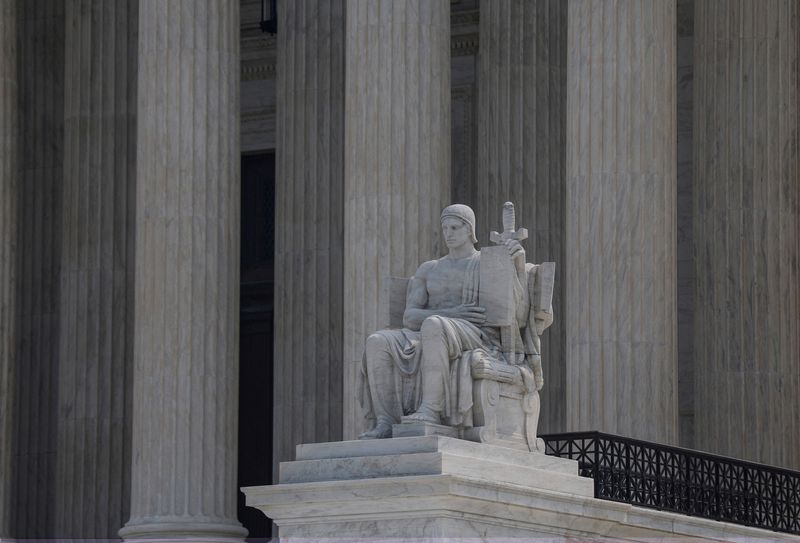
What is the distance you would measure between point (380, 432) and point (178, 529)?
14196 millimetres

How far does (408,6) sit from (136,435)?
32.9 feet

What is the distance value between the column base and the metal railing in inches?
322

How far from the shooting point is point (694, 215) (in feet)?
165

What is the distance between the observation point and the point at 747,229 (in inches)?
1917

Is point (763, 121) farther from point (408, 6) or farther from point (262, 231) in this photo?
point (262, 231)

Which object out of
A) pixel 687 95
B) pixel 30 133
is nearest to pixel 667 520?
pixel 687 95

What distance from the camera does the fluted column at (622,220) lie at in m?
41.2

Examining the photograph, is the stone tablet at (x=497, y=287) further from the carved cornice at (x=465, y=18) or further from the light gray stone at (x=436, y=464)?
the carved cornice at (x=465, y=18)

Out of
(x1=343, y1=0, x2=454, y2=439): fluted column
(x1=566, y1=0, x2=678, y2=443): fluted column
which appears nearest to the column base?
(x1=343, y1=0, x2=454, y2=439): fluted column

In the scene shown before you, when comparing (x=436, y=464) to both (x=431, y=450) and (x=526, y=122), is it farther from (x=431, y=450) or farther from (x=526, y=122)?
(x=526, y=122)

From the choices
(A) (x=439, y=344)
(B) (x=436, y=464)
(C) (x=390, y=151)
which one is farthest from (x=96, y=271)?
(B) (x=436, y=464)

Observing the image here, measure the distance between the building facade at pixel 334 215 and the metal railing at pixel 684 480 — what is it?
233 centimetres

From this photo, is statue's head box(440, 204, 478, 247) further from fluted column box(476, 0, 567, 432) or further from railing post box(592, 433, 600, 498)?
fluted column box(476, 0, 567, 432)

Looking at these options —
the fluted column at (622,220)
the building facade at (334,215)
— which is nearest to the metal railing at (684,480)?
the fluted column at (622,220)
